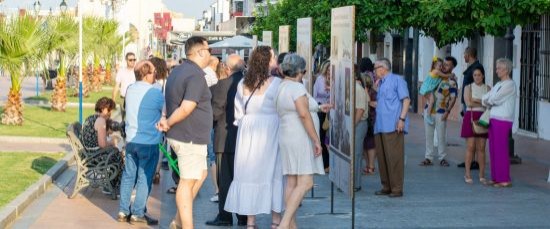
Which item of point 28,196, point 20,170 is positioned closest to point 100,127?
point 28,196

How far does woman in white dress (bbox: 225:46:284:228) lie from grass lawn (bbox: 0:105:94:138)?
13.1 meters

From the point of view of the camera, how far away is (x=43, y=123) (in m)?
28.0

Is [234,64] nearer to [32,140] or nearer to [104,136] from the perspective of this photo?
[104,136]

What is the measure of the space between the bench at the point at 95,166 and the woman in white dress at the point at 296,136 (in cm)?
351

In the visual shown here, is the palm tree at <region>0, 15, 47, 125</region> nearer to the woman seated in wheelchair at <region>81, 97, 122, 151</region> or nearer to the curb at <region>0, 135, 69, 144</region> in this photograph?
the curb at <region>0, 135, 69, 144</region>

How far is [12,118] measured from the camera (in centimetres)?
2653

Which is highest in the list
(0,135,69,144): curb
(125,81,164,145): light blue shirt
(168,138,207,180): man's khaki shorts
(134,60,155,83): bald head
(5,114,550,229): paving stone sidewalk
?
(134,60,155,83): bald head

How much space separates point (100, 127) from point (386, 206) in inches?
133

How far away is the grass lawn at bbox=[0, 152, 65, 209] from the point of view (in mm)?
14203

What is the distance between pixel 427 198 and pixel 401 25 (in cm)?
812

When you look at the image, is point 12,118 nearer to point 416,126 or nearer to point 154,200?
point 416,126

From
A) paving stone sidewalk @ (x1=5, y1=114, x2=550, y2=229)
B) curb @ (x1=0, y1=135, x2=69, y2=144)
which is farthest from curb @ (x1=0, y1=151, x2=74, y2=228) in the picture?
curb @ (x1=0, y1=135, x2=69, y2=144)

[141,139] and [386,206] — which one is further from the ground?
[141,139]

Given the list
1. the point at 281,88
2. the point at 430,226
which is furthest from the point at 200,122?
the point at 430,226
